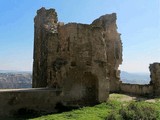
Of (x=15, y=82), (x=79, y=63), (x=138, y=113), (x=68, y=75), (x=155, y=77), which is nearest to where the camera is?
(x=138, y=113)

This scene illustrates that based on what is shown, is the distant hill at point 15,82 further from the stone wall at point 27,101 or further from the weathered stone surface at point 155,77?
the stone wall at point 27,101

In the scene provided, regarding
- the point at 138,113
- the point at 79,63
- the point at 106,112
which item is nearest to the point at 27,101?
the point at 79,63

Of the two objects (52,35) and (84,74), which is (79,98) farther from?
(52,35)

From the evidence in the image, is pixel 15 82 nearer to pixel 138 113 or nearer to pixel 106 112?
pixel 106 112

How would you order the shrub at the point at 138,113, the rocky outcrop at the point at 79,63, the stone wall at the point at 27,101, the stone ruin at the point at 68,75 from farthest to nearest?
the rocky outcrop at the point at 79,63 → the stone ruin at the point at 68,75 → the stone wall at the point at 27,101 → the shrub at the point at 138,113

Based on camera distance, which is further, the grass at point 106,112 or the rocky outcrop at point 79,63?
the rocky outcrop at point 79,63

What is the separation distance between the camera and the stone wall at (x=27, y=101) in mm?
16438

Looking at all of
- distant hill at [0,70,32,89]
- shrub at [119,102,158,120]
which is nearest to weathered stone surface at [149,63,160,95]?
shrub at [119,102,158,120]

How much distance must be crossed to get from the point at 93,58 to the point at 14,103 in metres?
5.93

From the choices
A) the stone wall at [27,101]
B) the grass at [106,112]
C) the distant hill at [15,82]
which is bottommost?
the grass at [106,112]

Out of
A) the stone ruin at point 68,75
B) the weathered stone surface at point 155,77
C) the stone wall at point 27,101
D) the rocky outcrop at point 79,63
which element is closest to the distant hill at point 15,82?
the weathered stone surface at point 155,77

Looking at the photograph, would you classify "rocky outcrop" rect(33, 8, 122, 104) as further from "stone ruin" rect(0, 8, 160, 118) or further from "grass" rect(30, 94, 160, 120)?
"grass" rect(30, 94, 160, 120)

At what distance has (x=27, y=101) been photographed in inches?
674

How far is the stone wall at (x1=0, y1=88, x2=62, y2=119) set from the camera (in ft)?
53.9
